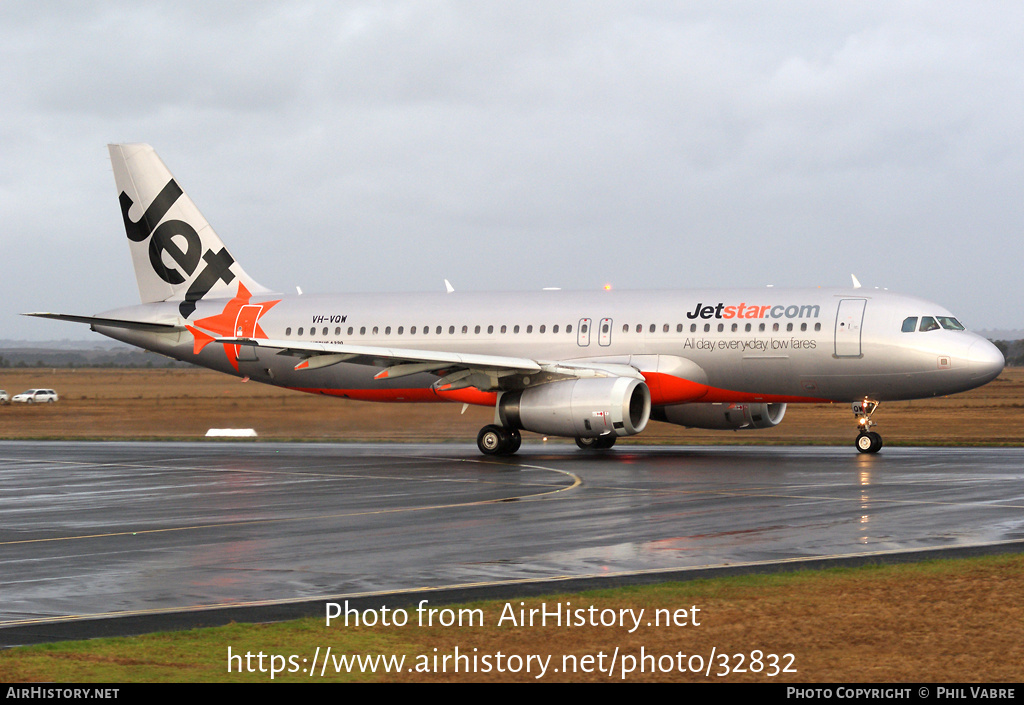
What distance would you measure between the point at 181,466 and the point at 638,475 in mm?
11842

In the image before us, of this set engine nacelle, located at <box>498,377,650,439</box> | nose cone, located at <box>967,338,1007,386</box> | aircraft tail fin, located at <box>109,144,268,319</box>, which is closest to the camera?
engine nacelle, located at <box>498,377,650,439</box>

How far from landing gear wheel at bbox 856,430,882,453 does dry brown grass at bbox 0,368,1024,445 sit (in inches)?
A: 190

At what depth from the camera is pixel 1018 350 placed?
190 metres

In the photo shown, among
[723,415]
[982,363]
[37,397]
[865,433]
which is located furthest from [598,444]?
[37,397]

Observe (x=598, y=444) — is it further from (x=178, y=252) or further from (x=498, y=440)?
(x=178, y=252)

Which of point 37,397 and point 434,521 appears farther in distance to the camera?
point 37,397

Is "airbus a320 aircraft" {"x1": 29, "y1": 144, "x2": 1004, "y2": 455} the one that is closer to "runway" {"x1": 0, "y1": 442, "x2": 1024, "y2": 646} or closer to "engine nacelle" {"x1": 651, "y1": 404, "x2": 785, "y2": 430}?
"engine nacelle" {"x1": 651, "y1": 404, "x2": 785, "y2": 430}

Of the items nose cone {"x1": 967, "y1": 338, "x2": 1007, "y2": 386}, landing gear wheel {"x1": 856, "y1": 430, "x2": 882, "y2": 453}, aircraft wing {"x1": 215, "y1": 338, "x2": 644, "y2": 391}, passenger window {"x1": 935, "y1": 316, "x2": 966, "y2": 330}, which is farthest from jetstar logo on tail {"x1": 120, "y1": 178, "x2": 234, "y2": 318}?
A: nose cone {"x1": 967, "y1": 338, "x2": 1007, "y2": 386}

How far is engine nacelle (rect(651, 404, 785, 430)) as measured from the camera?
34.1 m

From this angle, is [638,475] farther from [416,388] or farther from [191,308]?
[191,308]

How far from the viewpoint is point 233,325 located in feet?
127

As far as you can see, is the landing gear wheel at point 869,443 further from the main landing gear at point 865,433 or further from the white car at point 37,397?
the white car at point 37,397

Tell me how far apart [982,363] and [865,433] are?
3545 millimetres

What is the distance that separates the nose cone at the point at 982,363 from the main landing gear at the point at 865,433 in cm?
283
